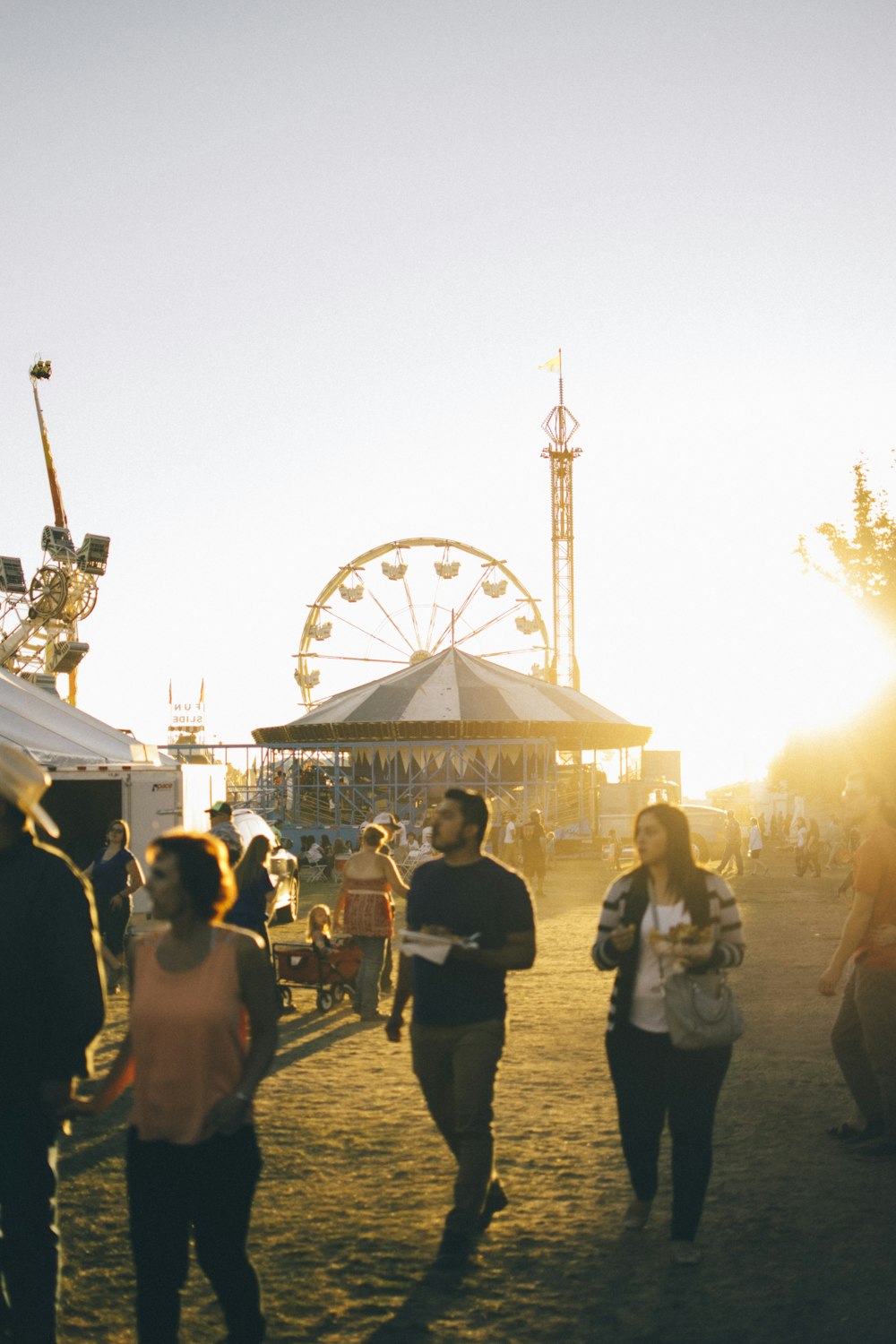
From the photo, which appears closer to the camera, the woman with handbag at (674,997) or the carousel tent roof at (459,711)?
the woman with handbag at (674,997)

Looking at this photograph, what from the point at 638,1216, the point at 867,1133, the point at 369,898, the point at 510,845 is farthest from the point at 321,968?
the point at 510,845

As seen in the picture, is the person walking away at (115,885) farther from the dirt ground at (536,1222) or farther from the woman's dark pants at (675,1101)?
the woman's dark pants at (675,1101)

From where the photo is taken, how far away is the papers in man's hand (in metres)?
5.77

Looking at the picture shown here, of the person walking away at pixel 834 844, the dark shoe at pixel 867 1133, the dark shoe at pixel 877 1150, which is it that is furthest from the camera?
the person walking away at pixel 834 844

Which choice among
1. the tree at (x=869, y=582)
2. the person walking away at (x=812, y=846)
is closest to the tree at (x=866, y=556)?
the tree at (x=869, y=582)

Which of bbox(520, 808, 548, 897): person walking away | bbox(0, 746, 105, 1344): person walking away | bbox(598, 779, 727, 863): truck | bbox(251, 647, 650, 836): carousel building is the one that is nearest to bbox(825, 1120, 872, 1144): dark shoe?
bbox(0, 746, 105, 1344): person walking away

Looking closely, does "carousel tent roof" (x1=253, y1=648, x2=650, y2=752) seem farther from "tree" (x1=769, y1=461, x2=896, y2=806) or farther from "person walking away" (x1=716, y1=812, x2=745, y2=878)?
"tree" (x1=769, y1=461, x2=896, y2=806)

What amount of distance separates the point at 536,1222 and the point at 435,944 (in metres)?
1.50

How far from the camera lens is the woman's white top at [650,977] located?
5.74 m

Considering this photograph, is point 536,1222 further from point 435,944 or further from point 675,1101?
point 435,944

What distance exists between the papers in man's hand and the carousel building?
151 feet

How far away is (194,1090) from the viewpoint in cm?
405

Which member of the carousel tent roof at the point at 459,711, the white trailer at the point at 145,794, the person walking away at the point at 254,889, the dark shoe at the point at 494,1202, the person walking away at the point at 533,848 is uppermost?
the carousel tent roof at the point at 459,711

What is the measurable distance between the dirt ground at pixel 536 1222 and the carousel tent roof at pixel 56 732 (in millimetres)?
9061
